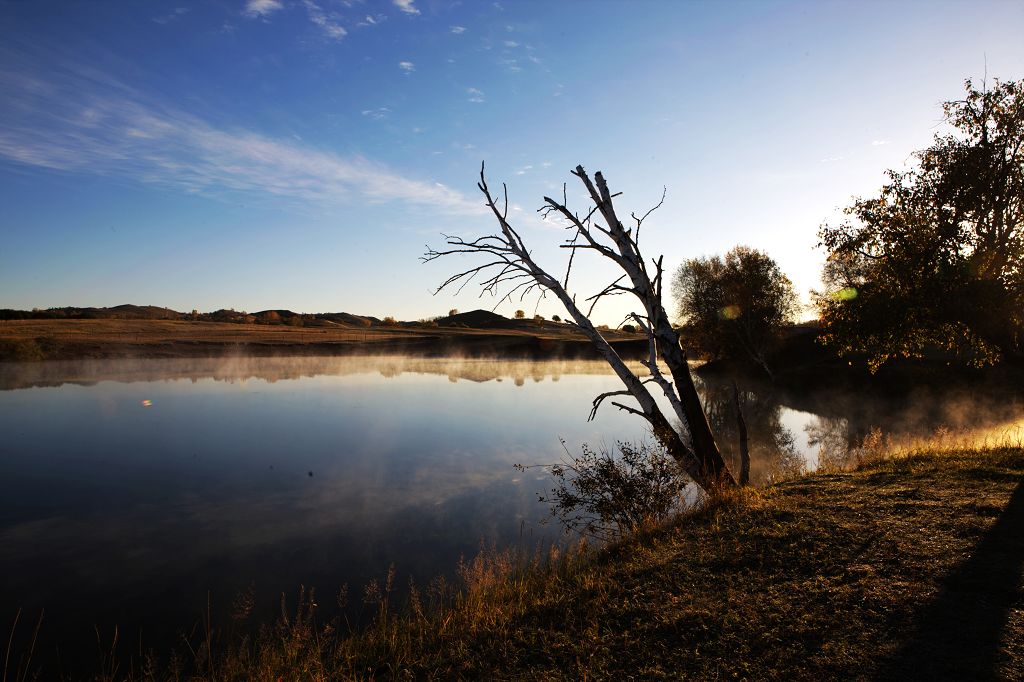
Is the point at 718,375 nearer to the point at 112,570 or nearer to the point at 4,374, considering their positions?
the point at 112,570

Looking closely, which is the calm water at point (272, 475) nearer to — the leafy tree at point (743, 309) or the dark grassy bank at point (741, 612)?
the dark grassy bank at point (741, 612)

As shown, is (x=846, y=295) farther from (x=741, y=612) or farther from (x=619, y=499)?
(x=741, y=612)

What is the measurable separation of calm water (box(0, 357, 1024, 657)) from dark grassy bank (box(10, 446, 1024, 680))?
1.81m

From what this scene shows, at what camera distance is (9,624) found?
7996 millimetres

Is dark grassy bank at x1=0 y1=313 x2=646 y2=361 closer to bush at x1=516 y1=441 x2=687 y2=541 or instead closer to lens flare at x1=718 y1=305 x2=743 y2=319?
lens flare at x1=718 y1=305 x2=743 y2=319

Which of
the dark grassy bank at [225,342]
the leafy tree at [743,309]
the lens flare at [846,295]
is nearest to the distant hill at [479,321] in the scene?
the dark grassy bank at [225,342]

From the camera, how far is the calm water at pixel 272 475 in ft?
31.6

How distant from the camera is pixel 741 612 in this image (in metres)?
5.62

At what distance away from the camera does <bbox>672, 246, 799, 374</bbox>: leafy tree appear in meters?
46.0

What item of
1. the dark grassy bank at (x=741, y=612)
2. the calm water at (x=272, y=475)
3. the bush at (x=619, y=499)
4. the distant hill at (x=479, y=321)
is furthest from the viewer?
the distant hill at (x=479, y=321)

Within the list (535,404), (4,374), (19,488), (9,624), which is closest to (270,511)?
(9,624)

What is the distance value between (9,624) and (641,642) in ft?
30.7

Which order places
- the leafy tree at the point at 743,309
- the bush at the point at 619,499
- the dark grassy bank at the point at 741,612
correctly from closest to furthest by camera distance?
the dark grassy bank at the point at 741,612, the bush at the point at 619,499, the leafy tree at the point at 743,309

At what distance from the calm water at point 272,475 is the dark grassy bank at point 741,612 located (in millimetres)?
1808
